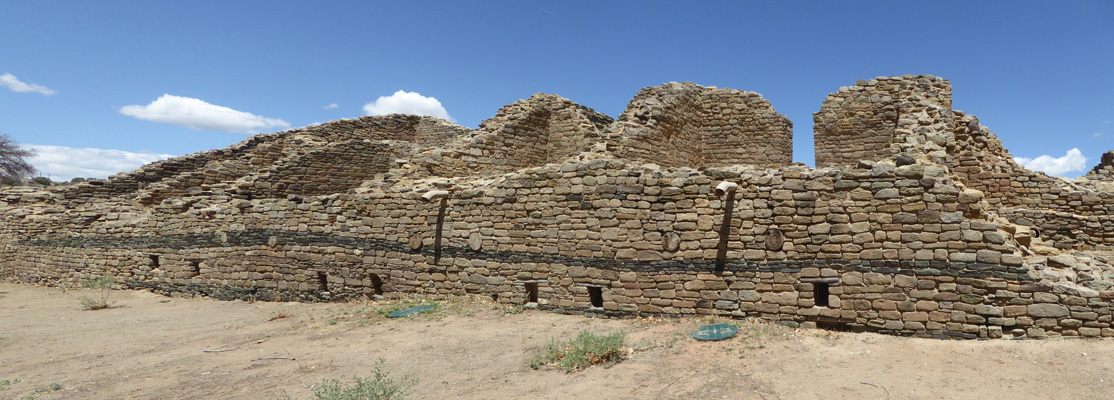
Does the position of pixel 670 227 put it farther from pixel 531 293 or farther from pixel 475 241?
pixel 475 241

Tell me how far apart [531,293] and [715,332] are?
363cm

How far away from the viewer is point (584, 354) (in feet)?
21.2

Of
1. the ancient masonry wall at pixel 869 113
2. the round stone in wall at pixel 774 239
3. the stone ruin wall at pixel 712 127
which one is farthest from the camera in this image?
the stone ruin wall at pixel 712 127

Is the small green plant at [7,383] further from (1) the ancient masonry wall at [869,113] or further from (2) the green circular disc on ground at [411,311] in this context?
(1) the ancient masonry wall at [869,113]

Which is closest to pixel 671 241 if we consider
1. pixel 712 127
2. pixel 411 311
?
pixel 411 311

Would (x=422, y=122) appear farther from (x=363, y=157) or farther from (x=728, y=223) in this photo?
(x=728, y=223)

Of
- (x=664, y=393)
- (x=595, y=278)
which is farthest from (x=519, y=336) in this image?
(x=664, y=393)

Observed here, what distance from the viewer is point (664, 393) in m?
5.41

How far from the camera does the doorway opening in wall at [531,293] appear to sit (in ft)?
31.9

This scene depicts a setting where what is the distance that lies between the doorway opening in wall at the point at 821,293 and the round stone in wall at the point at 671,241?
207 centimetres

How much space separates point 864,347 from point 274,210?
1247cm

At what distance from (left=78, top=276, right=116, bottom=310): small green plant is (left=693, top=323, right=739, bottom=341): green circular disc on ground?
46.5ft

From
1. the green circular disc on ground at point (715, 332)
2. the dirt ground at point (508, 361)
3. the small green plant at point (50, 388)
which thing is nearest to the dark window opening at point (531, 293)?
the dirt ground at point (508, 361)

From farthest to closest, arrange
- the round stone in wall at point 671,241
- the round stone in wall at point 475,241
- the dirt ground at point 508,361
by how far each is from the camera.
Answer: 1. the round stone in wall at point 475,241
2. the round stone in wall at point 671,241
3. the dirt ground at point 508,361
